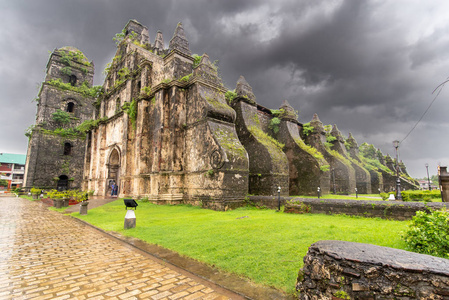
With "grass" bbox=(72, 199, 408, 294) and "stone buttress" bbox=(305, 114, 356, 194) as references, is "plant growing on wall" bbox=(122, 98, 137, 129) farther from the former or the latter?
"stone buttress" bbox=(305, 114, 356, 194)

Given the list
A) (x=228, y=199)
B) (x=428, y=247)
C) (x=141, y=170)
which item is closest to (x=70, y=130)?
(x=141, y=170)

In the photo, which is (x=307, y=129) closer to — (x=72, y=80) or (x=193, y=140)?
(x=193, y=140)

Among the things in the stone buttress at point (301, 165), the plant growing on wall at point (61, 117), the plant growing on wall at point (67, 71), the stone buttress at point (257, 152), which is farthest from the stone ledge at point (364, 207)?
the plant growing on wall at point (67, 71)

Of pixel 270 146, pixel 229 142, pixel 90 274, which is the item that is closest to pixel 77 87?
pixel 229 142

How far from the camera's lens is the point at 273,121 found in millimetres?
14992

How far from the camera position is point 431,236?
2920 mm

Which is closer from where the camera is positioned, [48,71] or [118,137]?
[118,137]

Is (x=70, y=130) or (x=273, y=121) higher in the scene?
(x=70, y=130)

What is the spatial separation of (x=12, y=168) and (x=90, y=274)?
64.7 meters

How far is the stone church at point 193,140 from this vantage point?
34.1 ft

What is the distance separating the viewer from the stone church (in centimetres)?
1041

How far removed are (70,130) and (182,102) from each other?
2219cm

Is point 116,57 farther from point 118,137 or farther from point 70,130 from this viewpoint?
point 70,130

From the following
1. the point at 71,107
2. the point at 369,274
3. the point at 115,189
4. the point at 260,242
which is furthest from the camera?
the point at 71,107
